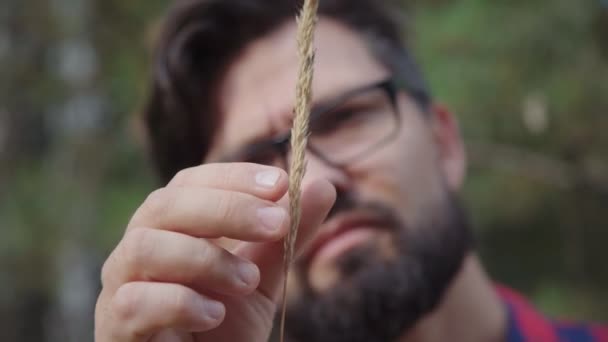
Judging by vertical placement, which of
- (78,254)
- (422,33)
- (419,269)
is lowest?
(78,254)

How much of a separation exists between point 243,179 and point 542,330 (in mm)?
1068

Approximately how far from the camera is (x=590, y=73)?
1.89m

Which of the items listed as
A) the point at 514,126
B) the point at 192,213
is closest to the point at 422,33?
the point at 514,126

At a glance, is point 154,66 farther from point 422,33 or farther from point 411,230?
point 422,33

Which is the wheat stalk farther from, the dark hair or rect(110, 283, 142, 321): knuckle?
the dark hair

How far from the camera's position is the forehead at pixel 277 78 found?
1.24m

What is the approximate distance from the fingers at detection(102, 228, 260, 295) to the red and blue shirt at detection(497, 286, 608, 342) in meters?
1.01

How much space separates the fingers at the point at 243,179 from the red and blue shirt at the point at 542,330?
3.37 ft

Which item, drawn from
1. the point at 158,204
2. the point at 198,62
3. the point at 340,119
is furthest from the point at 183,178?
the point at 198,62

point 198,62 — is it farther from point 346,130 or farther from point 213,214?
point 213,214

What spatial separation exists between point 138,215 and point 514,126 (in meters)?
1.75

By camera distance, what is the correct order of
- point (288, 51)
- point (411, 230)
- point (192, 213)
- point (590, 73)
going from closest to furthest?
point (192, 213) → point (411, 230) → point (288, 51) → point (590, 73)

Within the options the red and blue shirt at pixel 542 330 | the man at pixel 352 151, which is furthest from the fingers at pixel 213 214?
the red and blue shirt at pixel 542 330

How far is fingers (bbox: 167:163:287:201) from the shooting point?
1.66ft
